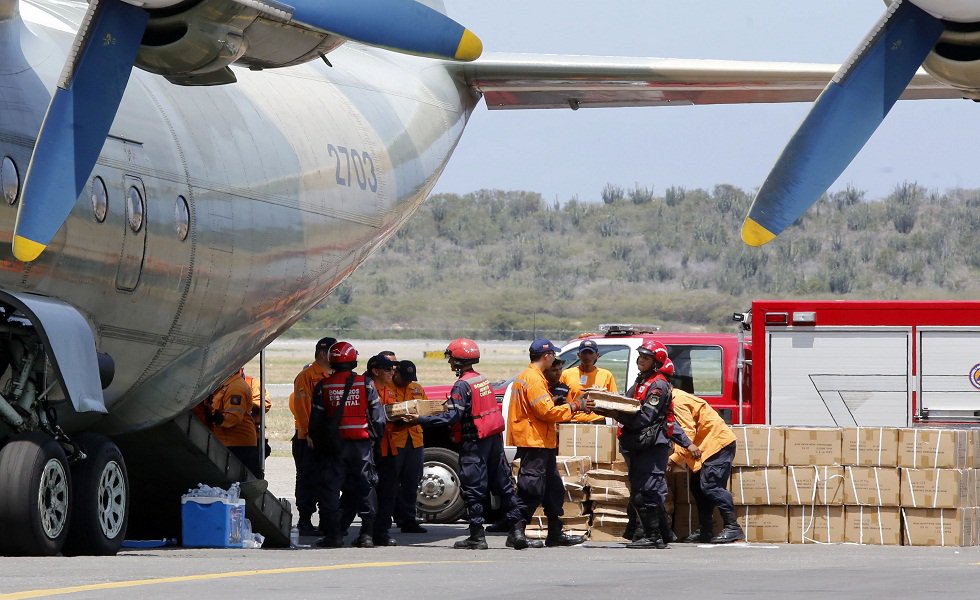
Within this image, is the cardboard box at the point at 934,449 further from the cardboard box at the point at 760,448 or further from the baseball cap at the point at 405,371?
the baseball cap at the point at 405,371

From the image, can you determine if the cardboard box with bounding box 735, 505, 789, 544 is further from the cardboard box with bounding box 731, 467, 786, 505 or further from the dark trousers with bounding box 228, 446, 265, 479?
the dark trousers with bounding box 228, 446, 265, 479

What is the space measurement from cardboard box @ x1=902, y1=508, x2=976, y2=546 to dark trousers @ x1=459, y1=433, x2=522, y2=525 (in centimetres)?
344

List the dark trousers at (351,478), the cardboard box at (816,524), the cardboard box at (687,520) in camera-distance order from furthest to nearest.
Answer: the cardboard box at (687,520) < the cardboard box at (816,524) < the dark trousers at (351,478)

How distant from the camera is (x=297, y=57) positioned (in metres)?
9.69

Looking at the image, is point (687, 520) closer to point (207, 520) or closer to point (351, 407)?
point (351, 407)

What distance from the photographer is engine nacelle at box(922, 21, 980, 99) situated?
8859mm

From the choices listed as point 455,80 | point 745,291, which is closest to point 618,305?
point 745,291

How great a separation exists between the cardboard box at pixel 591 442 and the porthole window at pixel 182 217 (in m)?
4.16

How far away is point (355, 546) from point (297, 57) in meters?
4.99

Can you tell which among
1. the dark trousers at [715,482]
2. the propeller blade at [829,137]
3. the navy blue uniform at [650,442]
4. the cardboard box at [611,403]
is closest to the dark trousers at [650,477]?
the navy blue uniform at [650,442]

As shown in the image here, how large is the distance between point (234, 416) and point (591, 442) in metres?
3.37

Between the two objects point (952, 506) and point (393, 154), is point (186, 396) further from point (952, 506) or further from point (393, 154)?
point (952, 506)

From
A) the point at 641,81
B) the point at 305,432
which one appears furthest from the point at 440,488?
the point at 641,81

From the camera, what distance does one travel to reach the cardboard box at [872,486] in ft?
44.0
